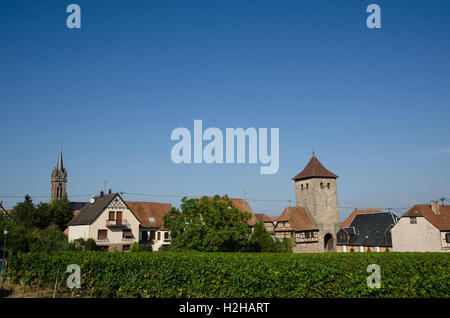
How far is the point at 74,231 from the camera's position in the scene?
45000 mm

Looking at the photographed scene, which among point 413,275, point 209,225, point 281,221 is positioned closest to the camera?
point 413,275

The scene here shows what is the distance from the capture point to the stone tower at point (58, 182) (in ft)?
376

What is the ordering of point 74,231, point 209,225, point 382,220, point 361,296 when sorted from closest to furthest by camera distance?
point 361,296 → point 209,225 → point 74,231 → point 382,220

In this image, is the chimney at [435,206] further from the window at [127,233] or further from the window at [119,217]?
the window at [119,217]

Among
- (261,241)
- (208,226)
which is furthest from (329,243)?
(208,226)

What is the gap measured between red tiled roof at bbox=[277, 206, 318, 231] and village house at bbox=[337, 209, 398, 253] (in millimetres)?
5092

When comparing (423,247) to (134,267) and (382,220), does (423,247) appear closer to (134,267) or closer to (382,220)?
(382,220)

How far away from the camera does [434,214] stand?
Answer: 1671 inches

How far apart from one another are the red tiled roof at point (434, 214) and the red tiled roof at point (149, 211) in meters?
35.0

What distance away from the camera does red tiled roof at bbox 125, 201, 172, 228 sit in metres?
51.2

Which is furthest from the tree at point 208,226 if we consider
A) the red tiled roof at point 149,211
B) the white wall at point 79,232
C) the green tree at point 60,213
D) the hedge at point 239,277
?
the green tree at point 60,213

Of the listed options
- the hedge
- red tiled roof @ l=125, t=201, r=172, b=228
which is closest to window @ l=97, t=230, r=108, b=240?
red tiled roof @ l=125, t=201, r=172, b=228

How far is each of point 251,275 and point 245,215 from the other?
13.4 meters
